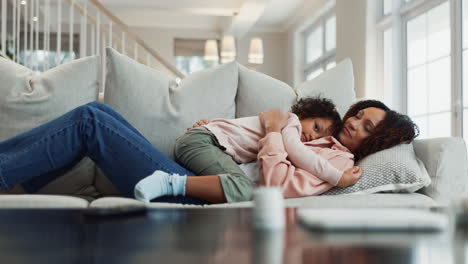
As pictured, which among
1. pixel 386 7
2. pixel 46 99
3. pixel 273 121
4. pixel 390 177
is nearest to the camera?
pixel 390 177

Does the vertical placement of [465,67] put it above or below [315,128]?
above

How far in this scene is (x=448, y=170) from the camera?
188 cm

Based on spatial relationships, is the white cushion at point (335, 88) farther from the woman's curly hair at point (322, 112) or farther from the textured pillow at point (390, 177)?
the textured pillow at point (390, 177)

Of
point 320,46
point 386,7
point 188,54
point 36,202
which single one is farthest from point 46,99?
point 188,54

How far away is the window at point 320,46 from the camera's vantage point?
6.79 meters

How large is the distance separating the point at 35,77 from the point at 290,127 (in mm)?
1039

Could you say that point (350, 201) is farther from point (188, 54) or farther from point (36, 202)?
point (188, 54)

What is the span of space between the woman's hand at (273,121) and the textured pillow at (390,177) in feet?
0.97

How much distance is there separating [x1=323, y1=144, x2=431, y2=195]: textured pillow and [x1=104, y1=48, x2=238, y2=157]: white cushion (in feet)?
2.10

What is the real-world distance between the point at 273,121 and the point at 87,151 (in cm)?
66

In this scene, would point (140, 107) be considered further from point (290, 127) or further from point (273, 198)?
point (273, 198)

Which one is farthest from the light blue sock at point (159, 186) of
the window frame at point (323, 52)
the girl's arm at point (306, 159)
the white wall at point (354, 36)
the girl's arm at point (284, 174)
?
the window frame at point (323, 52)

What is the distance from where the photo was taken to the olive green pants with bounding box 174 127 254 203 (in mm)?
1665

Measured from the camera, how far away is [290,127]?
191 cm
